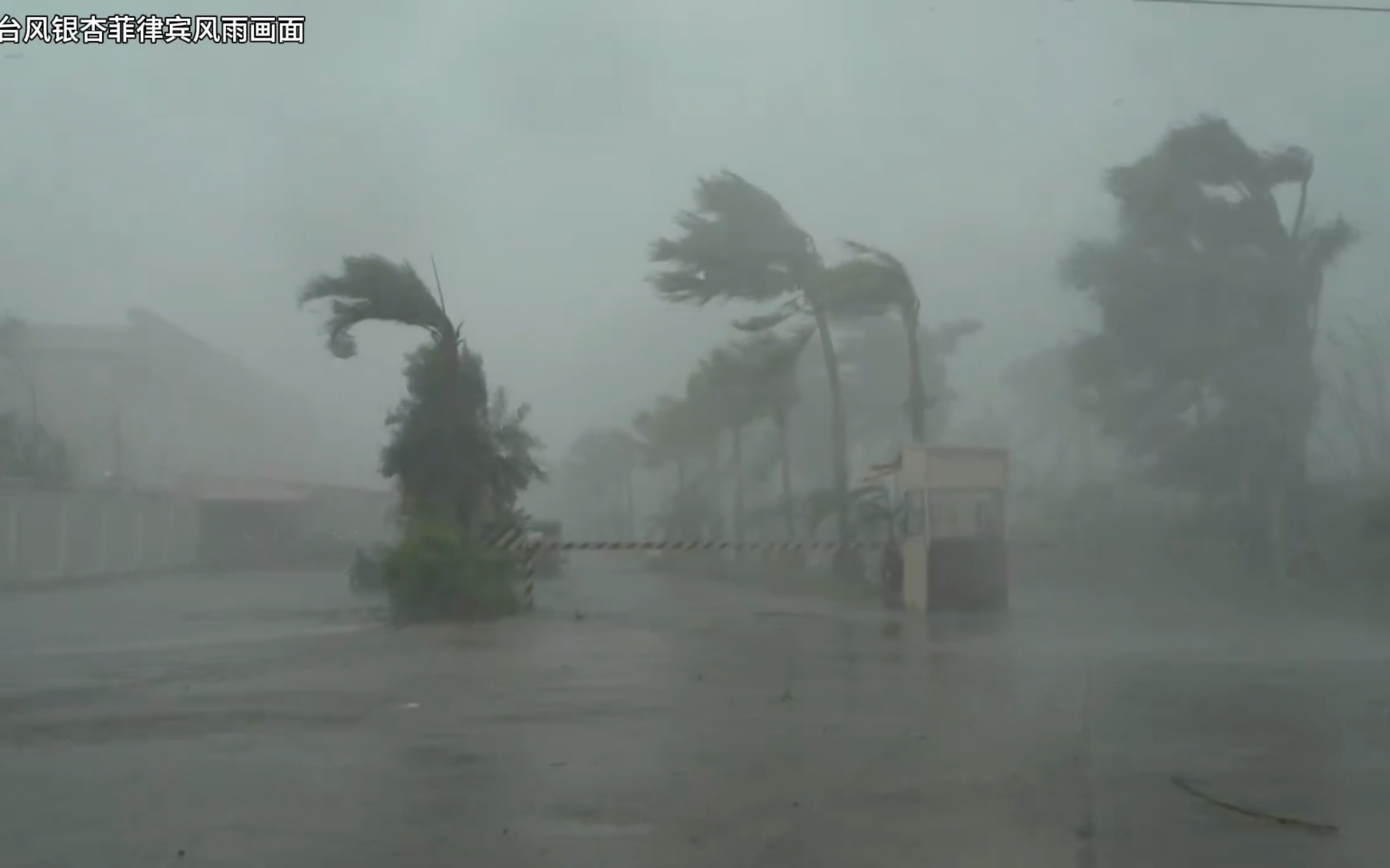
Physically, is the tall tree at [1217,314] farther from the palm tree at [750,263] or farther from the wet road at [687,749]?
the wet road at [687,749]

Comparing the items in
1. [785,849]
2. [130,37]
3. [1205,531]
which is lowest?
[785,849]

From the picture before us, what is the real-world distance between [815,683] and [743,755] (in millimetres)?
3583

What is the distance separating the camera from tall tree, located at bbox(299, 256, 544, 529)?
70.1 ft

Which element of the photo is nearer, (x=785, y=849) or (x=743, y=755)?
(x=785, y=849)

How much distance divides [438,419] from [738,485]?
13810 mm

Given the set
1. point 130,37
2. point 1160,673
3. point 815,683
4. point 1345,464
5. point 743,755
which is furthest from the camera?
point 1345,464

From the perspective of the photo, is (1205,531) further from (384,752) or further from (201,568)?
(384,752)

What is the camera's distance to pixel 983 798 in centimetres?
747

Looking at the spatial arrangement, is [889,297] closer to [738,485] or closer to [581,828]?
[738,485]

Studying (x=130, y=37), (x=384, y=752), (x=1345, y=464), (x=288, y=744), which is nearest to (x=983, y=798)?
(x=384, y=752)

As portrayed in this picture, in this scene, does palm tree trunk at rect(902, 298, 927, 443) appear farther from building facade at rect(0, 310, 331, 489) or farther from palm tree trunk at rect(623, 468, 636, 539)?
building facade at rect(0, 310, 331, 489)

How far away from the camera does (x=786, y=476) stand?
33250 millimetres

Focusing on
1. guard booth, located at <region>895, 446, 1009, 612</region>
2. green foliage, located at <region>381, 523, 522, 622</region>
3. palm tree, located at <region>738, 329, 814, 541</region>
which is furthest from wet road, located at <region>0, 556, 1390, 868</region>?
palm tree, located at <region>738, 329, 814, 541</region>

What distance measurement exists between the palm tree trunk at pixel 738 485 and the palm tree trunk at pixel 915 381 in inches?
295
